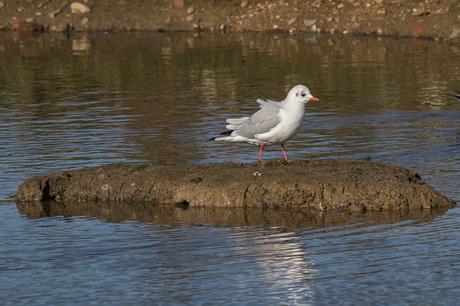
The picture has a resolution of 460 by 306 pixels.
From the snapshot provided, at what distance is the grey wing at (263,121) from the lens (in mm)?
16203

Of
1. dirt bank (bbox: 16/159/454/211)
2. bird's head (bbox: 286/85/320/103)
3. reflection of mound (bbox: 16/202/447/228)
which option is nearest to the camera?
reflection of mound (bbox: 16/202/447/228)

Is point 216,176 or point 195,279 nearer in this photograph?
point 195,279

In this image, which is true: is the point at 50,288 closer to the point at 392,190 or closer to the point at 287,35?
the point at 392,190

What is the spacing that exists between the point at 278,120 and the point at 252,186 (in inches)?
44.4

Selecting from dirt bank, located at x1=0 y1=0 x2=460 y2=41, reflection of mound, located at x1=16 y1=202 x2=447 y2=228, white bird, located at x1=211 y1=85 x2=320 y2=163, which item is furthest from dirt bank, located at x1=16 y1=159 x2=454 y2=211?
dirt bank, located at x1=0 y1=0 x2=460 y2=41

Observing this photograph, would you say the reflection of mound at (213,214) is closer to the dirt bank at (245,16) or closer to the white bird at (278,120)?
the white bird at (278,120)

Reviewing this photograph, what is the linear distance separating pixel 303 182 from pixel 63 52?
27447mm

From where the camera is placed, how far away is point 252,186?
15.5m

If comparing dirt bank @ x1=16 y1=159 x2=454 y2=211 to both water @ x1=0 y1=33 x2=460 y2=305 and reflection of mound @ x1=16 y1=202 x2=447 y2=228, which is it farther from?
water @ x1=0 y1=33 x2=460 y2=305

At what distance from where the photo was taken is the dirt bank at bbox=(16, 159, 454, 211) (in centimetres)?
1502

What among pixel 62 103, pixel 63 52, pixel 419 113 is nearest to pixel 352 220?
pixel 419 113

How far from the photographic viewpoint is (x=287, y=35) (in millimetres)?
45406

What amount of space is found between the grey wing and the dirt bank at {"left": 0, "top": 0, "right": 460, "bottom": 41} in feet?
81.9

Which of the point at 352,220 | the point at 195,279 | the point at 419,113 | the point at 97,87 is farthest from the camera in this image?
the point at 97,87
